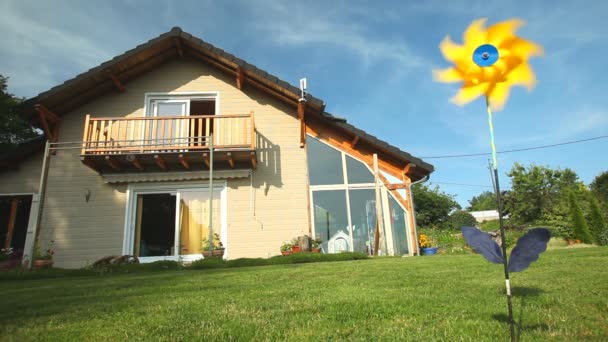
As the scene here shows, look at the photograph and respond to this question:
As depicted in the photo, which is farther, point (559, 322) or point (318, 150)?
point (318, 150)

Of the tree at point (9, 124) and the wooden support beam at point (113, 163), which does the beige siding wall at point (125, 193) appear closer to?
the wooden support beam at point (113, 163)

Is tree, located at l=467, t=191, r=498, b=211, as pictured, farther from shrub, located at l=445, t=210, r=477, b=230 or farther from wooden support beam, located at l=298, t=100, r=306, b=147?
wooden support beam, located at l=298, t=100, r=306, b=147

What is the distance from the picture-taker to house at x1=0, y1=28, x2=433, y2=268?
9812 millimetres

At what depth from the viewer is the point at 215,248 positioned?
941 centimetres

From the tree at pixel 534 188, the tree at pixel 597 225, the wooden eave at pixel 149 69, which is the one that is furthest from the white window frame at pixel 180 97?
the tree at pixel 534 188

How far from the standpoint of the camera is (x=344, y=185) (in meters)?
10.5

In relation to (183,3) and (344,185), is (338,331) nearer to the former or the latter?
(344,185)

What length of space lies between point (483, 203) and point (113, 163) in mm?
84347

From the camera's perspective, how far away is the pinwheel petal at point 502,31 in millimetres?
2035

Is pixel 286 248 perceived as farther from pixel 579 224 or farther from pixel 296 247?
pixel 579 224

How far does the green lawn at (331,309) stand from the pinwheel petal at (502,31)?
5.15 ft

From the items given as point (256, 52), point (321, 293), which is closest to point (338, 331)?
point (321, 293)

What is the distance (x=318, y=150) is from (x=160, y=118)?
14.7ft

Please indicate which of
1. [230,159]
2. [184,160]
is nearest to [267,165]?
[230,159]
